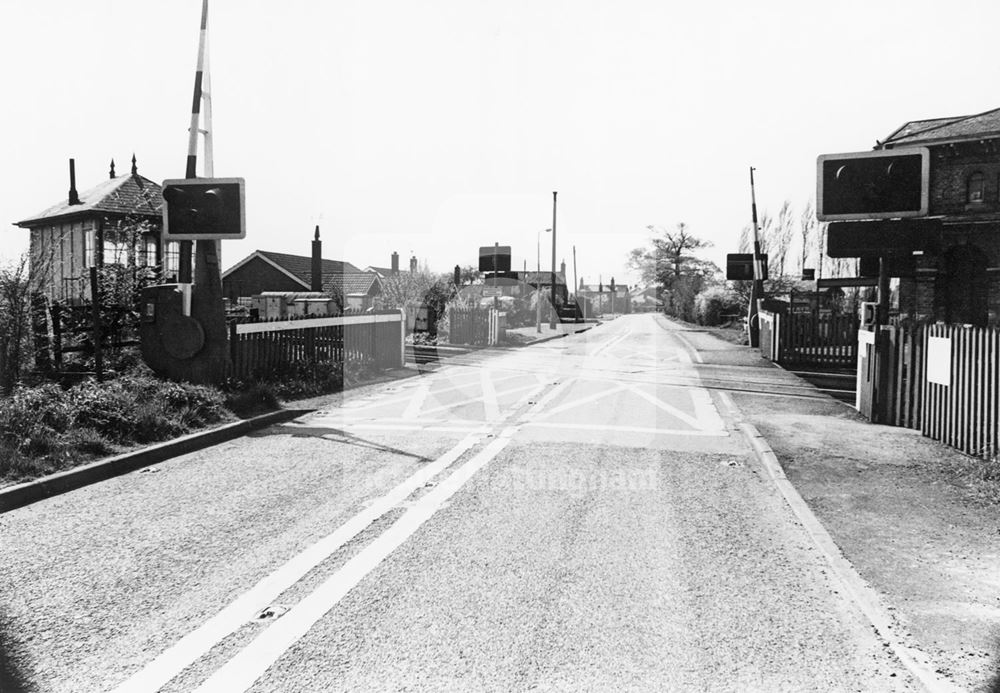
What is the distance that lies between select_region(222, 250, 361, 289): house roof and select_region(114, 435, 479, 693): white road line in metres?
43.5

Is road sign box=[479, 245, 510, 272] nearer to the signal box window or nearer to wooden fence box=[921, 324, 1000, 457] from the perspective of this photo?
the signal box window

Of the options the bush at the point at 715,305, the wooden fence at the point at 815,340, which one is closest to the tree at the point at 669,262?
the bush at the point at 715,305

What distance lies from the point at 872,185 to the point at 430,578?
745cm

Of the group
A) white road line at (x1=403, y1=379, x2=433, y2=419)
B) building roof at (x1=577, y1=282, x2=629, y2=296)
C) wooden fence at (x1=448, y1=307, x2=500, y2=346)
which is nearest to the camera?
white road line at (x1=403, y1=379, x2=433, y2=419)

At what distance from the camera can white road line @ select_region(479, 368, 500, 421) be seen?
10.7 meters

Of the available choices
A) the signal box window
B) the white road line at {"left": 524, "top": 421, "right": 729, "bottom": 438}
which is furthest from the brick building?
the white road line at {"left": 524, "top": 421, "right": 729, "bottom": 438}

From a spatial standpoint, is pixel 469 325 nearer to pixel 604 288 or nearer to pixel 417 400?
pixel 417 400

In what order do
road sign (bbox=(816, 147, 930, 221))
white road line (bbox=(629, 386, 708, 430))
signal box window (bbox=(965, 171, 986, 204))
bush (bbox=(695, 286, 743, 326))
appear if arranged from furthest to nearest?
bush (bbox=(695, 286, 743, 326)), signal box window (bbox=(965, 171, 986, 204)), white road line (bbox=(629, 386, 708, 430)), road sign (bbox=(816, 147, 930, 221))

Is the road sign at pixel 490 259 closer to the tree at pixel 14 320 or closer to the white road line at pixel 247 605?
the tree at pixel 14 320

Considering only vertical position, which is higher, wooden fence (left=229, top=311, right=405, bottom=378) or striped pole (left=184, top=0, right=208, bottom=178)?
striped pole (left=184, top=0, right=208, bottom=178)

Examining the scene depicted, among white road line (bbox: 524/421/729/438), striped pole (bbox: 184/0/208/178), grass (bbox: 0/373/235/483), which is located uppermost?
striped pole (bbox: 184/0/208/178)

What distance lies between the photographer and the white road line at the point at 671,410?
10.0 metres

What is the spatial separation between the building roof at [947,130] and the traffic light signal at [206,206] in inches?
1057

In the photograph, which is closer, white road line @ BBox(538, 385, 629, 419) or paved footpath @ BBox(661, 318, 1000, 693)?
paved footpath @ BBox(661, 318, 1000, 693)
